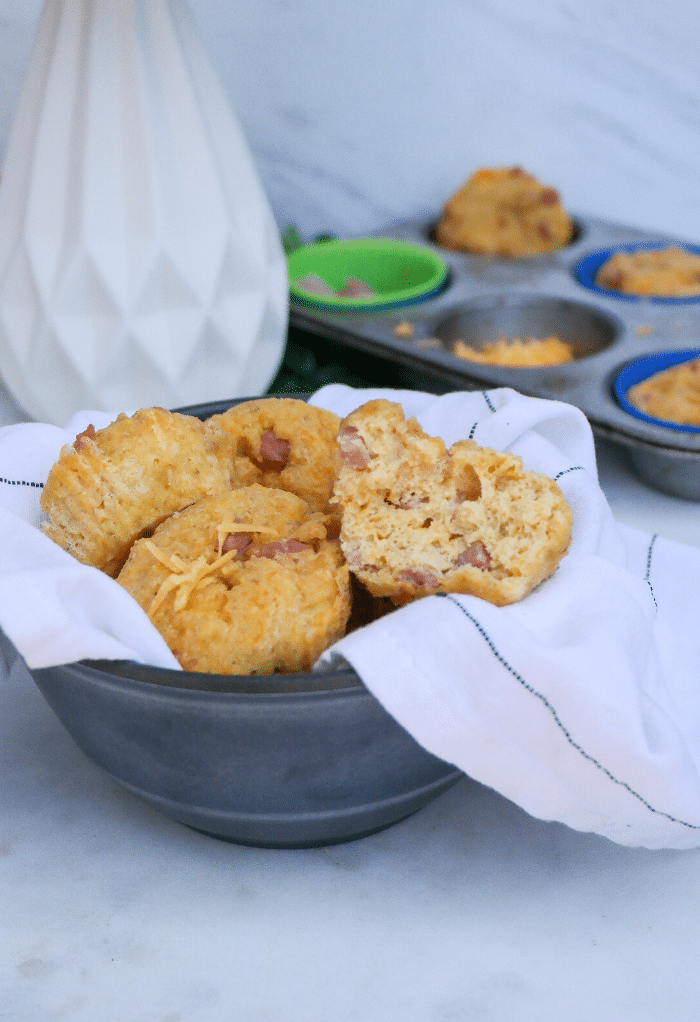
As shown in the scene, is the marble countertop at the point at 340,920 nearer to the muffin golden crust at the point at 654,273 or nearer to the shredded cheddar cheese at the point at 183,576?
the shredded cheddar cheese at the point at 183,576

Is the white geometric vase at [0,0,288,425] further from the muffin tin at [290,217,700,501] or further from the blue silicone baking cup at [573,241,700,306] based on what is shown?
the blue silicone baking cup at [573,241,700,306]

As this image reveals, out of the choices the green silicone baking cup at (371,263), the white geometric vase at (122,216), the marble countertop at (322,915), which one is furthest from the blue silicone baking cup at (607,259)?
the marble countertop at (322,915)

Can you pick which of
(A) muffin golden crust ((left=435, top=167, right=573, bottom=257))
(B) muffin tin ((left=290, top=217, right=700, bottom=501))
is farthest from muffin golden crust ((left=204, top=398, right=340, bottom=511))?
(A) muffin golden crust ((left=435, top=167, right=573, bottom=257))

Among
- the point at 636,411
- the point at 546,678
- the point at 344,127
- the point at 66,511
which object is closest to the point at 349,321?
the point at 636,411

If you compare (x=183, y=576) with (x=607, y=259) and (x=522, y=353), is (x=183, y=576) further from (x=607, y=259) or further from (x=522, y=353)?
(x=607, y=259)

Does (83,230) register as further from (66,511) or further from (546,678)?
(546,678)

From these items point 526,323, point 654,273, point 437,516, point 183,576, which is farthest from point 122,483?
point 654,273
